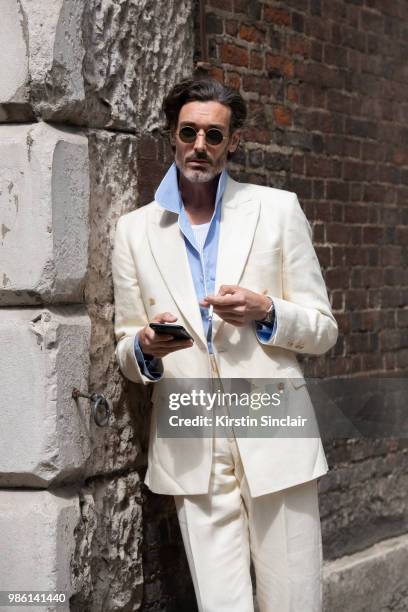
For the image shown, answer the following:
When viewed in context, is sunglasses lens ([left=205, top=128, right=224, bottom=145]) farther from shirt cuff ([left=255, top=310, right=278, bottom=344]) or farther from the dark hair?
shirt cuff ([left=255, top=310, right=278, bottom=344])

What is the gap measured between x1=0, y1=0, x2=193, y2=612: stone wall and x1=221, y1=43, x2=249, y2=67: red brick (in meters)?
0.65

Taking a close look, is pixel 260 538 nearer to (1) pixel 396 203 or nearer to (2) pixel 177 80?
(2) pixel 177 80

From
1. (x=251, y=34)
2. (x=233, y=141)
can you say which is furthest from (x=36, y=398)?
(x=251, y=34)

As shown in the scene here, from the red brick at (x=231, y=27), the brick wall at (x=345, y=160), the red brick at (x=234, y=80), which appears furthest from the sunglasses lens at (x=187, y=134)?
the red brick at (x=231, y=27)

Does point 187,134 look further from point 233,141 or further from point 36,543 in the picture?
point 36,543

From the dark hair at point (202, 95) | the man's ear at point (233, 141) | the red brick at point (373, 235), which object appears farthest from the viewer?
the red brick at point (373, 235)

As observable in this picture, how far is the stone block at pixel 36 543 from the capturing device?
13.9 ft

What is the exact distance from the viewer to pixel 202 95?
434cm

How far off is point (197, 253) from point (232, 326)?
28 centimetres

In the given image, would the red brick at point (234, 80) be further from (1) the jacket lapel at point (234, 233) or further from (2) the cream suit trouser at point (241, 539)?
(2) the cream suit trouser at point (241, 539)

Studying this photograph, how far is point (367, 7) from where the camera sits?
6.32 meters

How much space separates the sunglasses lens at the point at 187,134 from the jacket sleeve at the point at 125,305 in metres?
0.41

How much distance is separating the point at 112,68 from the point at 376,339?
2365mm

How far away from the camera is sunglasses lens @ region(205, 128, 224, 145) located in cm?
431
